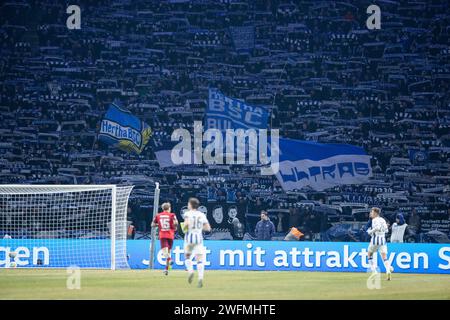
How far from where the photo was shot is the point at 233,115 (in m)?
34.9

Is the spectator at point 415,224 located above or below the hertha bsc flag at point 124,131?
below

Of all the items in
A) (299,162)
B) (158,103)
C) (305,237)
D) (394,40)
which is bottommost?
(305,237)

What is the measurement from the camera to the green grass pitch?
728 inches

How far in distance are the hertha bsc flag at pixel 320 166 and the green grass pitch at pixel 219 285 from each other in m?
8.05

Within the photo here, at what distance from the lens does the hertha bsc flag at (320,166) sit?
3391cm

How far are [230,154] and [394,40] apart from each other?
7.55m

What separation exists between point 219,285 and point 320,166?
13.8 metres

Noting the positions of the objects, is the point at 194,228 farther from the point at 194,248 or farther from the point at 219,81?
the point at 219,81

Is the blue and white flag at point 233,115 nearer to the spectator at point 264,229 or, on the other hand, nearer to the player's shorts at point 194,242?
the spectator at point 264,229

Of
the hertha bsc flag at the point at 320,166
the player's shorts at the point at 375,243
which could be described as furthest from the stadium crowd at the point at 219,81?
the player's shorts at the point at 375,243

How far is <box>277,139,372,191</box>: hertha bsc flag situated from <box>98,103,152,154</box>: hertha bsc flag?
16.7 ft
